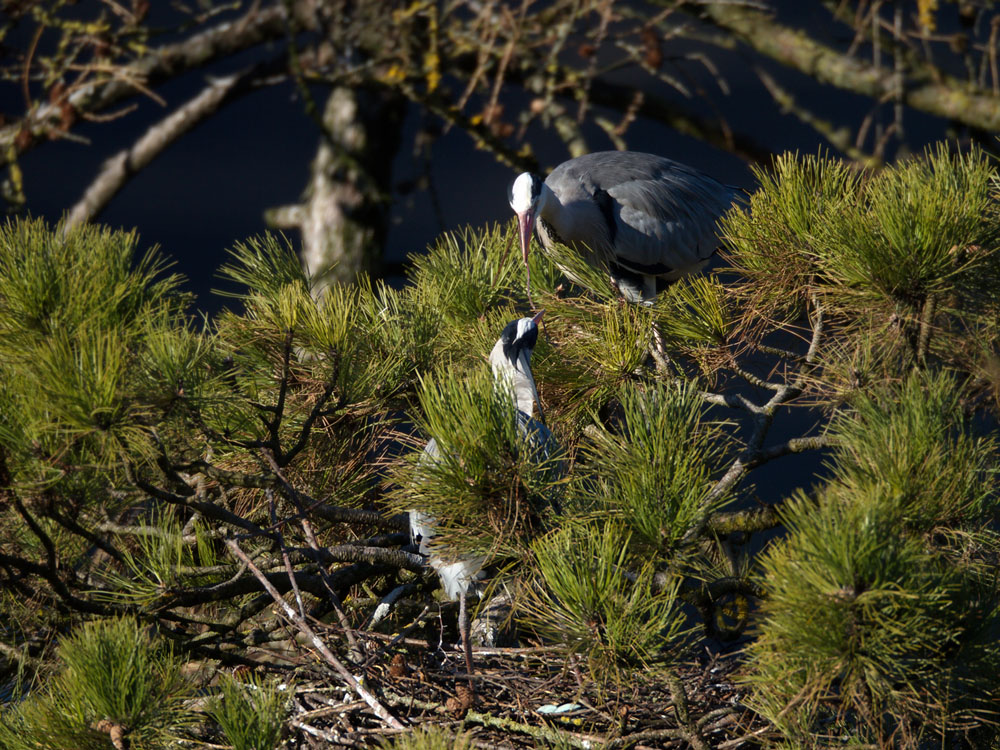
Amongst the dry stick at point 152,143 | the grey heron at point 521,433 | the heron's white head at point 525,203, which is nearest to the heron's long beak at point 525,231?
the heron's white head at point 525,203

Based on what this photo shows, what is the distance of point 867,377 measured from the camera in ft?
4.27

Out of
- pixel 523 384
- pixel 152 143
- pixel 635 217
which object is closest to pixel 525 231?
pixel 523 384

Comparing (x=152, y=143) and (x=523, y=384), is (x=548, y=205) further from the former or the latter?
(x=152, y=143)

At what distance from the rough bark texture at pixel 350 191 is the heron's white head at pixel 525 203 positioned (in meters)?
1.96

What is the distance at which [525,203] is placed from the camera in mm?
1868

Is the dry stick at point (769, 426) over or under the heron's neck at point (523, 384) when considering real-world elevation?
under

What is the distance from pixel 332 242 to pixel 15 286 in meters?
Result: 2.77

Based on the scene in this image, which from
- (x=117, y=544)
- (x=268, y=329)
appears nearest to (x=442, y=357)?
(x=268, y=329)

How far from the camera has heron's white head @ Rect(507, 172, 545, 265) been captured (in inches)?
70.4

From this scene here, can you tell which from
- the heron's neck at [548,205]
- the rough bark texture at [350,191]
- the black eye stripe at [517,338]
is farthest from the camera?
the rough bark texture at [350,191]

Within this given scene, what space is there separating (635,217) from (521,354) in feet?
3.14

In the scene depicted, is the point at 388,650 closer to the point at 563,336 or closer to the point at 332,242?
the point at 563,336

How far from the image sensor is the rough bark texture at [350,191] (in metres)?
3.95

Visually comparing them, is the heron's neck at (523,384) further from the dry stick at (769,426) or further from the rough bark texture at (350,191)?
the rough bark texture at (350,191)
